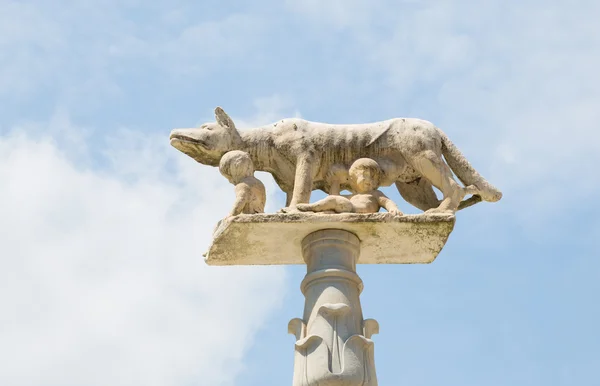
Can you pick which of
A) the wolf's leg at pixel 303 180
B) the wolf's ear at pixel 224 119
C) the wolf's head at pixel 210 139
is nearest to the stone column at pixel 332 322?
the wolf's leg at pixel 303 180

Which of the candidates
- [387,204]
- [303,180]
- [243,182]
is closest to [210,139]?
[243,182]

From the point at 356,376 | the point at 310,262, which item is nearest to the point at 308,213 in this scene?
the point at 310,262

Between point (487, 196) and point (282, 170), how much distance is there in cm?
212

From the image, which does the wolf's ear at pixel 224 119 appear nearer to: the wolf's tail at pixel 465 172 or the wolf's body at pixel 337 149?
the wolf's body at pixel 337 149

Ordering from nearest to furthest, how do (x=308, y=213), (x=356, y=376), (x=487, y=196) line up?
(x=356, y=376)
(x=308, y=213)
(x=487, y=196)

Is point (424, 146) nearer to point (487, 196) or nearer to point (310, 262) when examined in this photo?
point (487, 196)

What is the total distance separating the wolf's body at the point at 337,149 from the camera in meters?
10.2

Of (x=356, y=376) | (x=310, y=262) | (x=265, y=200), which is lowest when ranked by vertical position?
(x=356, y=376)

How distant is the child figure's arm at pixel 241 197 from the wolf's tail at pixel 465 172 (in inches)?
83.6

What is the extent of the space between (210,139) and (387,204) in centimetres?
194

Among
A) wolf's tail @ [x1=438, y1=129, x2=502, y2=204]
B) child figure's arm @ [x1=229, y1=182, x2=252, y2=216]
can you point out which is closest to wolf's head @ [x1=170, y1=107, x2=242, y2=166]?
child figure's arm @ [x1=229, y1=182, x2=252, y2=216]

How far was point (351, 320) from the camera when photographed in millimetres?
9258

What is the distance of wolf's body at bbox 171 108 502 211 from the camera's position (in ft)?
33.6

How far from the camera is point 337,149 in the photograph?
1030 centimetres
